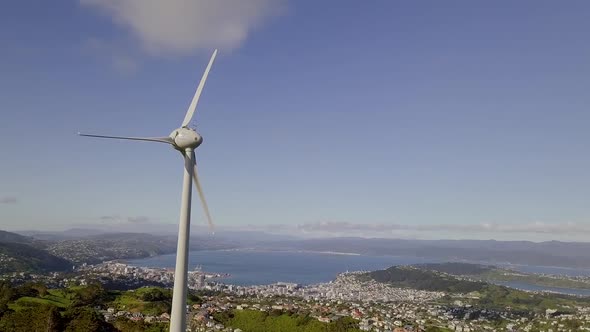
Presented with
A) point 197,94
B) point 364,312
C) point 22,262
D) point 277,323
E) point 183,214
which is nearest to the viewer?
point 183,214

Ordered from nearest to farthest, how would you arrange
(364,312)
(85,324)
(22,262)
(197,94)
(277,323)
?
(197,94), (85,324), (277,323), (364,312), (22,262)

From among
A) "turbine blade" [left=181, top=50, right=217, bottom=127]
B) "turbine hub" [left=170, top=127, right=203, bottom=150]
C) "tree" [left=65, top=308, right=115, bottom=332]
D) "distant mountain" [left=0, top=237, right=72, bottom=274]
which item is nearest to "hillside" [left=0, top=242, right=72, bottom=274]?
"distant mountain" [left=0, top=237, right=72, bottom=274]

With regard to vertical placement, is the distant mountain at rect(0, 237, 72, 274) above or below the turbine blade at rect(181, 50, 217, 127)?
below

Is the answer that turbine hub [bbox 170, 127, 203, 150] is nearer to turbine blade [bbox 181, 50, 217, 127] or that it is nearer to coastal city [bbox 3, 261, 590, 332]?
turbine blade [bbox 181, 50, 217, 127]

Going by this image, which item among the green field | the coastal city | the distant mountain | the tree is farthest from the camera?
the distant mountain

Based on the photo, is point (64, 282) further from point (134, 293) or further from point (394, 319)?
point (394, 319)

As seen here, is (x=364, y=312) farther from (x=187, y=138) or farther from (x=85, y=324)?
(x=187, y=138)

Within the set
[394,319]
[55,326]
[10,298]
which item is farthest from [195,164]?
[394,319]

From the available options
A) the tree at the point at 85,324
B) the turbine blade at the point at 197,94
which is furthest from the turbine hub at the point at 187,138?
the tree at the point at 85,324

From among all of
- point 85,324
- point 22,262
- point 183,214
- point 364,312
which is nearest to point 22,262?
point 22,262
